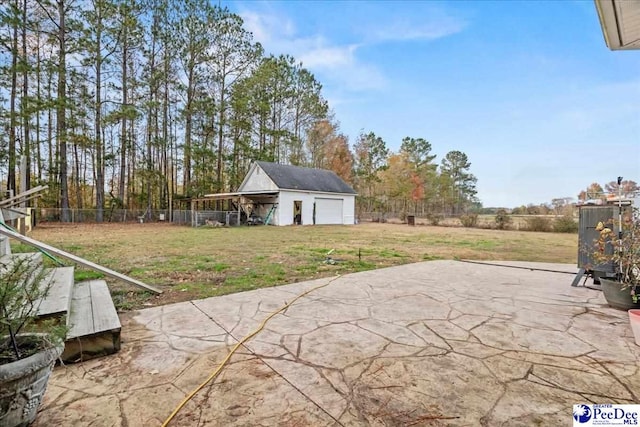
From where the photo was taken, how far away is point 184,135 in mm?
21594

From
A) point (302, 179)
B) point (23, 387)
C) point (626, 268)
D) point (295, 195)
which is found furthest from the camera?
point (302, 179)

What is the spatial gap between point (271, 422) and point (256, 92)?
23.8m

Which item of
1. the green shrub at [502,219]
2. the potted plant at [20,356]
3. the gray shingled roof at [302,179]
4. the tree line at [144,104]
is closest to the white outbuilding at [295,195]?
the gray shingled roof at [302,179]

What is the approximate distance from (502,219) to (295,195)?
14303 mm

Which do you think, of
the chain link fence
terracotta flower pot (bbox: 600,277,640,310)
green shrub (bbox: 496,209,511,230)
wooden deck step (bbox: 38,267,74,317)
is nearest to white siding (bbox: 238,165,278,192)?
the chain link fence

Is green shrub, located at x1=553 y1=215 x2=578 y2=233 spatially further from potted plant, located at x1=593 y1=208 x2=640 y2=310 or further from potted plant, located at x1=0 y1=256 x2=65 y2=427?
potted plant, located at x1=0 y1=256 x2=65 y2=427

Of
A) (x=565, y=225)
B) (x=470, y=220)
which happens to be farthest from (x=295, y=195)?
(x=565, y=225)

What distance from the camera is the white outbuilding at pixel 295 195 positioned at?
792 inches

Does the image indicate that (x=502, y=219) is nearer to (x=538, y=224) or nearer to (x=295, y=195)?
(x=538, y=224)

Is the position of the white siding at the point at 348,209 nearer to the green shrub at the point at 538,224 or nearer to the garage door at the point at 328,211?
the garage door at the point at 328,211

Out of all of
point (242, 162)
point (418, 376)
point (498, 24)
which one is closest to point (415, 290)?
point (418, 376)

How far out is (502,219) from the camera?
64.7 feet

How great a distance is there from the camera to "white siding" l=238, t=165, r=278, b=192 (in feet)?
67.5

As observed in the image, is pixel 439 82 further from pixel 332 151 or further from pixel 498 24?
pixel 332 151
